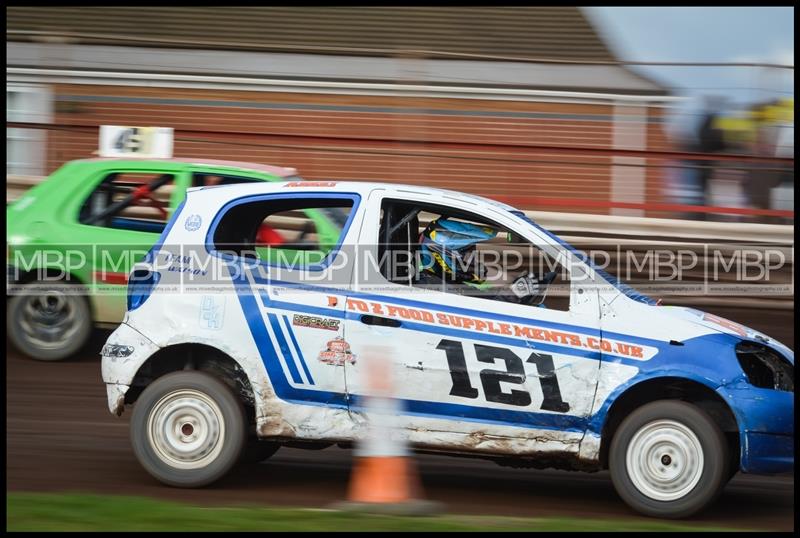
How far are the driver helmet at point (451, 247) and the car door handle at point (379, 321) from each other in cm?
48

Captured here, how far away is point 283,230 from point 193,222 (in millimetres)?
2797

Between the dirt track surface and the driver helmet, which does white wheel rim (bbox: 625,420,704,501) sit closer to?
the dirt track surface

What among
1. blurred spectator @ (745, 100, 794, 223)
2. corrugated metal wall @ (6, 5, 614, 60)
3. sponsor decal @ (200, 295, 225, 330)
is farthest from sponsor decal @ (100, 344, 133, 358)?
corrugated metal wall @ (6, 5, 614, 60)

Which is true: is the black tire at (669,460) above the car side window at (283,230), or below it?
below

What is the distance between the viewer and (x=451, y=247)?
21.7ft

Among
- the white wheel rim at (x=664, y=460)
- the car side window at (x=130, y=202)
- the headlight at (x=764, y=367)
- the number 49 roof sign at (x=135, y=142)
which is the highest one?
the number 49 roof sign at (x=135, y=142)

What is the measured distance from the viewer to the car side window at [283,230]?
671 centimetres

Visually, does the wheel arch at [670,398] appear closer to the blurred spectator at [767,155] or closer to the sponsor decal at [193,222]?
the sponsor decal at [193,222]

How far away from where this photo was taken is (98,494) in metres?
6.33

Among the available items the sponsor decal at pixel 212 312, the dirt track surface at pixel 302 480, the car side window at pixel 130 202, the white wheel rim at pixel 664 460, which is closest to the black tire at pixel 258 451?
the dirt track surface at pixel 302 480

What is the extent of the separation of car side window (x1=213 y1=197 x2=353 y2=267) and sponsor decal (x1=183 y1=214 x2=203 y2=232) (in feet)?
0.39

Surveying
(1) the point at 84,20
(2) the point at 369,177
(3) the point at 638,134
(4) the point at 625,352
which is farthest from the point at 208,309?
(1) the point at 84,20

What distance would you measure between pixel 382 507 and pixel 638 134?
8.69 meters

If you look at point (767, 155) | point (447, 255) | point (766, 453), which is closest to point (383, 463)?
point (447, 255)
